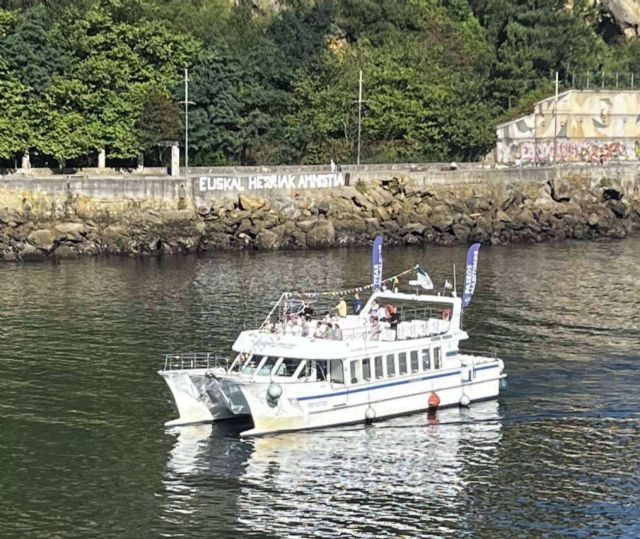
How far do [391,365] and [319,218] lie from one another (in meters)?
61.3

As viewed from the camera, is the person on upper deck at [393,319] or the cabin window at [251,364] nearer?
the cabin window at [251,364]

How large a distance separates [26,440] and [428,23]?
12674cm

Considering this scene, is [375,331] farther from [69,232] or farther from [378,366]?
[69,232]

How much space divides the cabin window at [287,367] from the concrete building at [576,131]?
92.4m

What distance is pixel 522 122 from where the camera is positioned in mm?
145125

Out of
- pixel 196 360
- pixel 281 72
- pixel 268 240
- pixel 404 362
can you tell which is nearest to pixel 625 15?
pixel 281 72

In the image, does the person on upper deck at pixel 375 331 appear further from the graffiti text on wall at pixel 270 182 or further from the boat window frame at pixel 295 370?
the graffiti text on wall at pixel 270 182

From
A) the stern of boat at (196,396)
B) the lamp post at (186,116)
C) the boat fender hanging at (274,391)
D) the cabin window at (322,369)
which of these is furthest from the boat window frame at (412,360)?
the lamp post at (186,116)

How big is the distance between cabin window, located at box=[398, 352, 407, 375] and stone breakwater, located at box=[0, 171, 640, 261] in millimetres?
54377

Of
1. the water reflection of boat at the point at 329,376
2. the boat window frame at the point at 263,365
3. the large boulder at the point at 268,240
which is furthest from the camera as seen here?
the large boulder at the point at 268,240

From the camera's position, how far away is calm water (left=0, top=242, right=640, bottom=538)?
44.8 metres

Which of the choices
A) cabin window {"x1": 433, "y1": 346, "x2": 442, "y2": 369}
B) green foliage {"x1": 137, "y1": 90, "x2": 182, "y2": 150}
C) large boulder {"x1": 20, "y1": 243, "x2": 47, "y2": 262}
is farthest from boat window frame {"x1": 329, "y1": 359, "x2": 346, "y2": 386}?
green foliage {"x1": 137, "y1": 90, "x2": 182, "y2": 150}

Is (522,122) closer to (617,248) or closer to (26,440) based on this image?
(617,248)

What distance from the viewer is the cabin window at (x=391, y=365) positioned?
2216 inches
